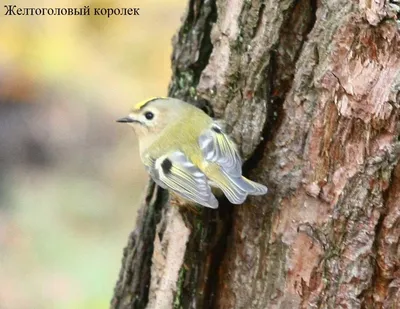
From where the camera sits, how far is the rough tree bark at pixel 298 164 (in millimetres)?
1476

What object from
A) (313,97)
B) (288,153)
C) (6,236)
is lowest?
(6,236)

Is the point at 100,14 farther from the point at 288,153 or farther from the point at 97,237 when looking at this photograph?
A: the point at 288,153

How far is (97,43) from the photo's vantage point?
13.0ft

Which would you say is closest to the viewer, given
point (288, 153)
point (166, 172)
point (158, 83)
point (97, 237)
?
point (288, 153)

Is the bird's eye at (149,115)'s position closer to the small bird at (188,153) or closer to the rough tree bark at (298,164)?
the small bird at (188,153)

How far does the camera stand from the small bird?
1.67 meters

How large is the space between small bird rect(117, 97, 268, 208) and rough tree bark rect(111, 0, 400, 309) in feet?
0.19

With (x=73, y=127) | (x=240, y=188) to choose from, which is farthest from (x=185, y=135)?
(x=73, y=127)

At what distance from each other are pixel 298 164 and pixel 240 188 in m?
0.15

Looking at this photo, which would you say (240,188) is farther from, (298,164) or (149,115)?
(149,115)

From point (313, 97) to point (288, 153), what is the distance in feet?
0.51

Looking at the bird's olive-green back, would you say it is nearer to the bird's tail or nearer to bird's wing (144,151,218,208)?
bird's wing (144,151,218,208)

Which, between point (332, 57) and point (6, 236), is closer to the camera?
point (332, 57)

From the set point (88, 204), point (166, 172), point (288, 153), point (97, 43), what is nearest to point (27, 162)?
point (88, 204)
